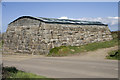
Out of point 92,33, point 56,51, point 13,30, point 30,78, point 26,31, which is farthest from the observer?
point 92,33

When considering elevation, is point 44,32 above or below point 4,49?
above

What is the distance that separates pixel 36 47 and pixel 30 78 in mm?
15626

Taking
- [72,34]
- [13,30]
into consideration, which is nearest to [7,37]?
[13,30]

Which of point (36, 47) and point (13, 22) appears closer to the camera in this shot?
point (36, 47)

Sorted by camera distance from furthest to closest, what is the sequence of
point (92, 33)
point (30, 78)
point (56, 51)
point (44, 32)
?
point (92, 33), point (44, 32), point (56, 51), point (30, 78)

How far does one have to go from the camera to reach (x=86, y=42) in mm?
28062

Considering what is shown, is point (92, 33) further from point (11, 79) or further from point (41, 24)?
point (11, 79)

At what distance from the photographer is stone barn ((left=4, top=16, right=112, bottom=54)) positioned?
75.6ft

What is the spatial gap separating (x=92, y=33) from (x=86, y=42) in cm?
259

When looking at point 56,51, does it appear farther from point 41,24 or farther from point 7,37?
point 7,37

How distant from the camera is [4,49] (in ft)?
92.9

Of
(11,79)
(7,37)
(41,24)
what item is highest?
(41,24)

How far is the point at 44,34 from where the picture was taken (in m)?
22.9

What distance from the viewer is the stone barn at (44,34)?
23047 mm
